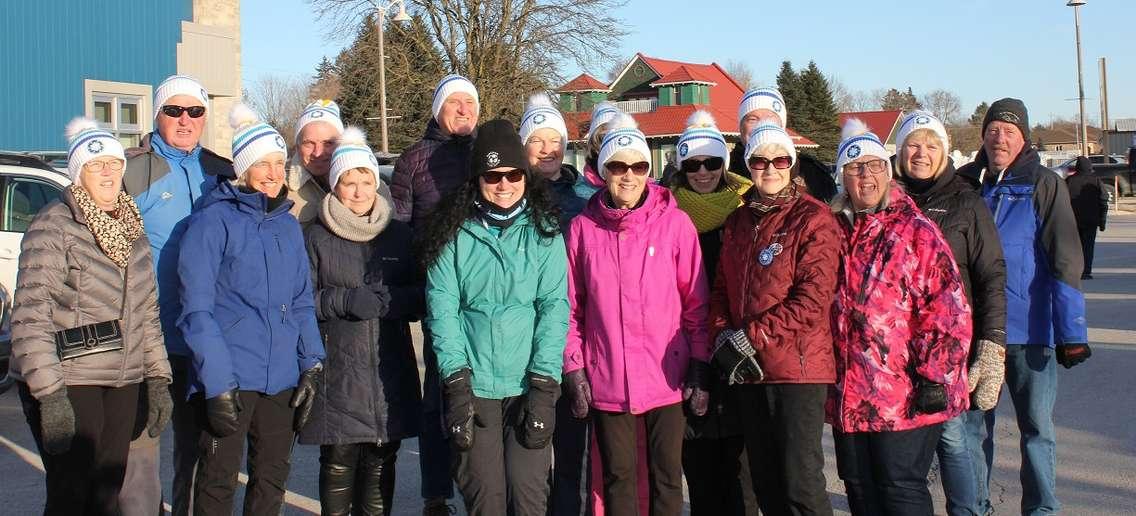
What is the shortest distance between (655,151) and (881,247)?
47.7m

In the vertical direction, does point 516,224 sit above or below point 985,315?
above

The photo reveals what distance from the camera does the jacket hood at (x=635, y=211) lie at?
4348 millimetres

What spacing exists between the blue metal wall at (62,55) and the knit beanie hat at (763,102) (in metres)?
14.8

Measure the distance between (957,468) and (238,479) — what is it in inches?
144

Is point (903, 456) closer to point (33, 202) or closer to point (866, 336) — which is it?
point (866, 336)

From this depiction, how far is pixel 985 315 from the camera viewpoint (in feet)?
14.5

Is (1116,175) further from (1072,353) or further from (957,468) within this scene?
(957,468)

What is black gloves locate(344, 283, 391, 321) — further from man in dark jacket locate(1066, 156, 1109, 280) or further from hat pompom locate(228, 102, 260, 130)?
man in dark jacket locate(1066, 156, 1109, 280)

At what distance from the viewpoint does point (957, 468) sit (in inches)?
185

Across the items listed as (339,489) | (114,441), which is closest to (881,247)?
(339,489)

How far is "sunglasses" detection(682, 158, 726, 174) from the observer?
4.83 m

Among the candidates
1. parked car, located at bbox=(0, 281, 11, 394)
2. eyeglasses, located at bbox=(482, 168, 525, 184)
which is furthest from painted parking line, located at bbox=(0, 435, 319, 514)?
eyeglasses, located at bbox=(482, 168, 525, 184)

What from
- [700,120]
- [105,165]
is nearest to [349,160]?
[105,165]

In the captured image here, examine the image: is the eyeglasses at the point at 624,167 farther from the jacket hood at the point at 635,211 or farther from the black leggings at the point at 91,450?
the black leggings at the point at 91,450
